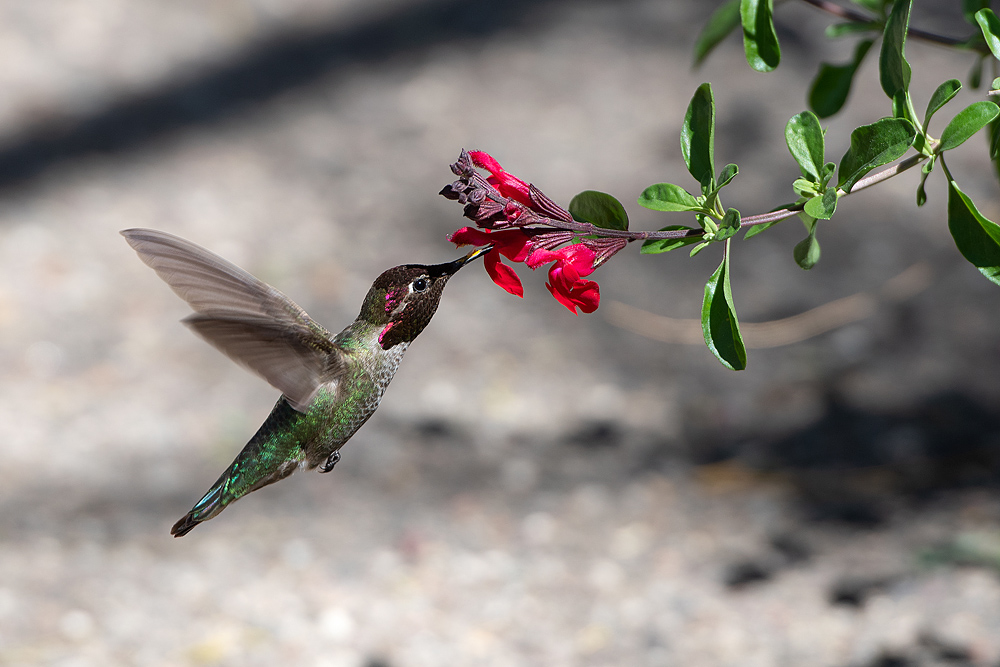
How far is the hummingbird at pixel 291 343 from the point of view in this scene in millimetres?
899

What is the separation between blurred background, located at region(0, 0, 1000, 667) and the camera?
2463 mm

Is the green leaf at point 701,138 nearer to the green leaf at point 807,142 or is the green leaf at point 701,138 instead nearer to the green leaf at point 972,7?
the green leaf at point 807,142

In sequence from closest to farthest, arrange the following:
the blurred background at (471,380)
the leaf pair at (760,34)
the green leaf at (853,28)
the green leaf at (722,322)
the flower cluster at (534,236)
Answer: the flower cluster at (534,236) < the green leaf at (722,322) < the leaf pair at (760,34) < the green leaf at (853,28) < the blurred background at (471,380)

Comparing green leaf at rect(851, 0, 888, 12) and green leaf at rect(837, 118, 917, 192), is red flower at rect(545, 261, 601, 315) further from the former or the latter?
green leaf at rect(851, 0, 888, 12)

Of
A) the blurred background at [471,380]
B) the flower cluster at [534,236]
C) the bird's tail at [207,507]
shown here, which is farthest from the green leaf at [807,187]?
the blurred background at [471,380]

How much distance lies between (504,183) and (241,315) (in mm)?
293

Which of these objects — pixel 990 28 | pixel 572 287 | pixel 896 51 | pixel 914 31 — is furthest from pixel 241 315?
pixel 914 31

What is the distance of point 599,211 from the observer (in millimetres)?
882

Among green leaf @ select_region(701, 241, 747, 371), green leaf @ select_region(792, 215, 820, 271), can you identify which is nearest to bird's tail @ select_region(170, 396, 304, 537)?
green leaf @ select_region(701, 241, 747, 371)

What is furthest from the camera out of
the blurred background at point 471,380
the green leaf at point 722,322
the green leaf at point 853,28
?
the blurred background at point 471,380

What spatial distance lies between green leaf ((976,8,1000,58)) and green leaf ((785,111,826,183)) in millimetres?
201

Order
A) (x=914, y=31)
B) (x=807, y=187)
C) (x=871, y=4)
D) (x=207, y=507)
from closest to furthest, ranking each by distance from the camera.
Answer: (x=807, y=187)
(x=207, y=507)
(x=914, y=31)
(x=871, y=4)

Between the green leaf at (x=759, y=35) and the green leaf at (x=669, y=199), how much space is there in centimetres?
25

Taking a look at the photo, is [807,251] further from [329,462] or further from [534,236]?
[329,462]
